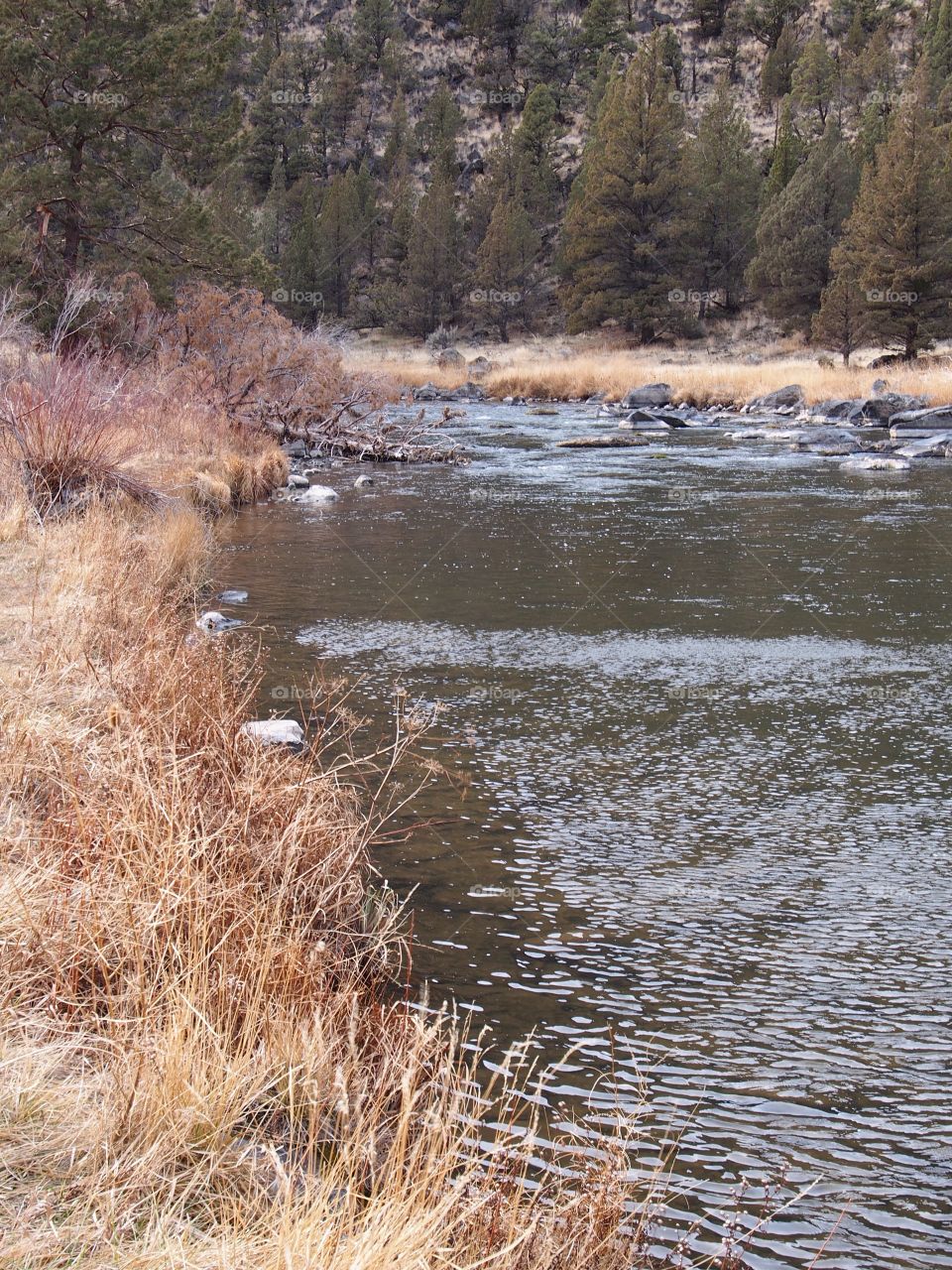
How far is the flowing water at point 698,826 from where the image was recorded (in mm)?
3219

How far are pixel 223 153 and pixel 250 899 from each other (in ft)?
71.0

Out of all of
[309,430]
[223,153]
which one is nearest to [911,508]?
[309,430]

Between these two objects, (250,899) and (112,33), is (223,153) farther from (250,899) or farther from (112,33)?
(250,899)

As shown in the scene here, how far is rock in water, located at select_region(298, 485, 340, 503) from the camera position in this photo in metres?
15.5

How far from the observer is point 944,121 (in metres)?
51.0

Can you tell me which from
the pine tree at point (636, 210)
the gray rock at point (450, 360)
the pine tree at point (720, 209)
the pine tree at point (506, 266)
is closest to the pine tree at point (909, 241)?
the pine tree at point (636, 210)

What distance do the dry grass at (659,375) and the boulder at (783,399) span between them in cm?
32

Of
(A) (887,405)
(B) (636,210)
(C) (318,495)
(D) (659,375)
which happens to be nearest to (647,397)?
(D) (659,375)

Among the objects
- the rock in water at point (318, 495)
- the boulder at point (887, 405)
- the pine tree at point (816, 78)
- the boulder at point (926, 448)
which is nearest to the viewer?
the rock in water at point (318, 495)

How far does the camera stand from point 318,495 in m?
15.7

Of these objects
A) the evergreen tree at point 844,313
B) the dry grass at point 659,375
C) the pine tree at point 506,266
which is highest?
the pine tree at point 506,266

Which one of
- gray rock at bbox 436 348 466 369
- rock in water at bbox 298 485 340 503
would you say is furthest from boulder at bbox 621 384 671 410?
rock in water at bbox 298 485 340 503

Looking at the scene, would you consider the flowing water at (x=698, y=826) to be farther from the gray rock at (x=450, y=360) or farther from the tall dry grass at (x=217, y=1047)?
the gray rock at (x=450, y=360)

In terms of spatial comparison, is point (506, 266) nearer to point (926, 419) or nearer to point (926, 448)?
point (926, 419)
